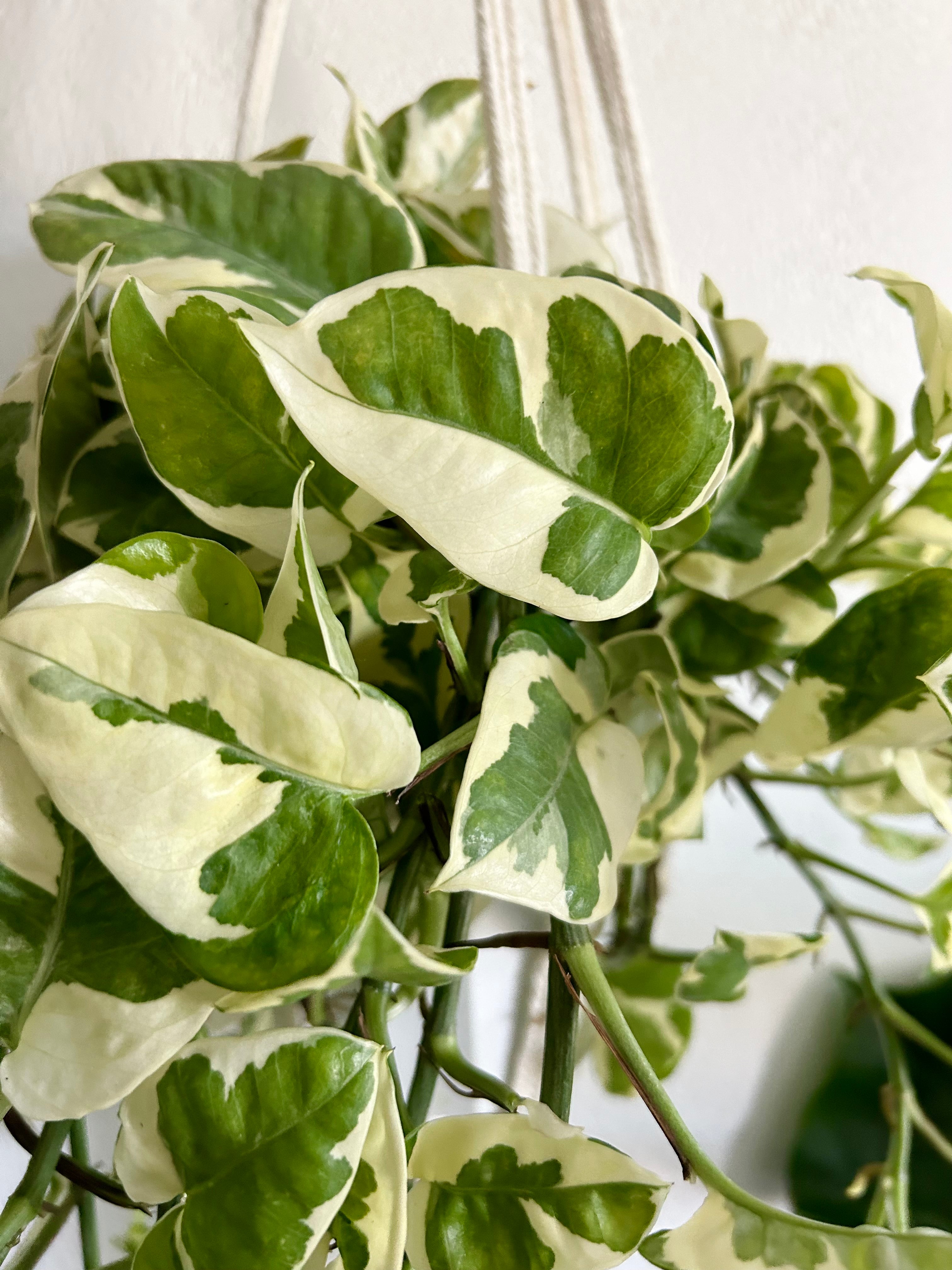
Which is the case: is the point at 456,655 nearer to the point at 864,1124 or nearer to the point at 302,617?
the point at 302,617

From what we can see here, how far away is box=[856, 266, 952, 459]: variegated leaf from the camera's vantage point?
382 mm

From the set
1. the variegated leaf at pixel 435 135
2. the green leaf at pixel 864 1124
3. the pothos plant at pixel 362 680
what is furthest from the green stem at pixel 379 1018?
the green leaf at pixel 864 1124

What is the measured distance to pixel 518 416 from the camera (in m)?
0.25

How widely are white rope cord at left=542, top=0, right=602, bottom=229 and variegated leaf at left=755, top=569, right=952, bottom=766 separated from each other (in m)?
0.32

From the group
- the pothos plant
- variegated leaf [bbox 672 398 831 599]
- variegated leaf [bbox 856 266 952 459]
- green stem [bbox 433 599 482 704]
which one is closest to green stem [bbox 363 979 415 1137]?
the pothos plant

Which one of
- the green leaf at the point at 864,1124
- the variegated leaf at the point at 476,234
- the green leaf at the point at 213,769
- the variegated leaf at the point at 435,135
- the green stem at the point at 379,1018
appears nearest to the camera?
the green leaf at the point at 213,769

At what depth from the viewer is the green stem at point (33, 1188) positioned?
0.95ft

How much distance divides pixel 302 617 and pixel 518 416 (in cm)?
8

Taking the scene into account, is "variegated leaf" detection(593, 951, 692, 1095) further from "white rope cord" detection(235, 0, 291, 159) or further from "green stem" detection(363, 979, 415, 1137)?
"white rope cord" detection(235, 0, 291, 159)

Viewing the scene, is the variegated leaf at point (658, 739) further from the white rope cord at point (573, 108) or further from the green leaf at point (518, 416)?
the white rope cord at point (573, 108)

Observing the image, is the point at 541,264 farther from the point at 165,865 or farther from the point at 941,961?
the point at 941,961

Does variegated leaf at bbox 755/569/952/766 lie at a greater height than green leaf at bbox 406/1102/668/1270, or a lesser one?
greater

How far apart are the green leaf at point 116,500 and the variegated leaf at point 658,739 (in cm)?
18

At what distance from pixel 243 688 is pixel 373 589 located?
0.14 metres
